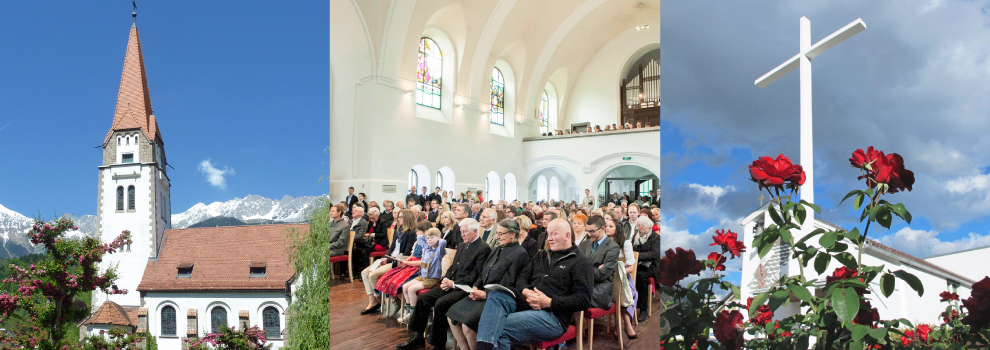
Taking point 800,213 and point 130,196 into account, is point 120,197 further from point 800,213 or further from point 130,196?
point 800,213

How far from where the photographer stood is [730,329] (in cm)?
199

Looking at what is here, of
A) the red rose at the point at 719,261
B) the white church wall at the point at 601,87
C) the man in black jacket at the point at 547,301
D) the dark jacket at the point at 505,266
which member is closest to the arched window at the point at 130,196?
the dark jacket at the point at 505,266

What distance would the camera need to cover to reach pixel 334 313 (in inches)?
127

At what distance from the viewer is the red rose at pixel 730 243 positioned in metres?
1.98

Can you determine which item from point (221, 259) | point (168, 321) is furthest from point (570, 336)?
point (168, 321)

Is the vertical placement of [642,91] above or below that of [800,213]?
above

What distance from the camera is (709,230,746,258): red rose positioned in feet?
6.50

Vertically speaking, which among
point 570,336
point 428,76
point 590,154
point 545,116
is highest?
point 428,76

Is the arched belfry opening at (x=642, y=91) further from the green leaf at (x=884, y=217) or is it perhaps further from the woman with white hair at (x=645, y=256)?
the green leaf at (x=884, y=217)

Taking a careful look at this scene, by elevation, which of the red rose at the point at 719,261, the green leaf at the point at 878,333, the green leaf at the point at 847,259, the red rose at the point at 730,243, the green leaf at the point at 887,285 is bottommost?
the green leaf at the point at 878,333

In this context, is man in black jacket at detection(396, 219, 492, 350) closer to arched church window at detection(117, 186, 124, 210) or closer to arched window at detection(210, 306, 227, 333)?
arched window at detection(210, 306, 227, 333)

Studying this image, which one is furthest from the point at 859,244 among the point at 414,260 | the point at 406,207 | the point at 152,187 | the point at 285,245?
the point at 152,187

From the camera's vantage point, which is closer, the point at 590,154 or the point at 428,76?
the point at 590,154

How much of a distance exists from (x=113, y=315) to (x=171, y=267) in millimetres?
520
